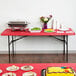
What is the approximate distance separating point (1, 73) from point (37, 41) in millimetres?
2795

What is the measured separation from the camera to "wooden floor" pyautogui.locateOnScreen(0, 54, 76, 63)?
4.04 m

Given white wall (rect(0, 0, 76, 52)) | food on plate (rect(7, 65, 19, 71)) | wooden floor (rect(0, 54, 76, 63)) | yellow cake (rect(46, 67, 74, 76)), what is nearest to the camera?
yellow cake (rect(46, 67, 74, 76))

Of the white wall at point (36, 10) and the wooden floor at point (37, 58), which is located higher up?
the white wall at point (36, 10)

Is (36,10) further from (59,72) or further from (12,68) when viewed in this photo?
(59,72)

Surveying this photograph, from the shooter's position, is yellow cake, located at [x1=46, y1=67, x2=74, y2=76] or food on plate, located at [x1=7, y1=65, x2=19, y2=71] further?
food on plate, located at [x1=7, y1=65, x2=19, y2=71]

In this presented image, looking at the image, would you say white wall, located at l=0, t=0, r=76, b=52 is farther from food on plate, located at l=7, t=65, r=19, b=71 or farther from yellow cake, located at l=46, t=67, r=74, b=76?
yellow cake, located at l=46, t=67, r=74, b=76

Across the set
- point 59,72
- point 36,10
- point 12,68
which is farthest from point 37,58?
point 59,72

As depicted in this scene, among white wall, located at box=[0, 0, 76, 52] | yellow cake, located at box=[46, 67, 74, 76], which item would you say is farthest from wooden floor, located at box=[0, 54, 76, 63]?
yellow cake, located at box=[46, 67, 74, 76]

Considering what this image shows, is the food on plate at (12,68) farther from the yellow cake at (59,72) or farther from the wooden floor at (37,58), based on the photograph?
the wooden floor at (37,58)

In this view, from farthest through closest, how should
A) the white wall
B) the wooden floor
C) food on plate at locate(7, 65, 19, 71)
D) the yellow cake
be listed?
the white wall < the wooden floor < food on plate at locate(7, 65, 19, 71) < the yellow cake

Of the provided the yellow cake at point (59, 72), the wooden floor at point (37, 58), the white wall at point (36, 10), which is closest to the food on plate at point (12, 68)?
the yellow cake at point (59, 72)

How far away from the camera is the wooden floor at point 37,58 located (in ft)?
13.3

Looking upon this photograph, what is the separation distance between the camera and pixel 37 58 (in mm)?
4242

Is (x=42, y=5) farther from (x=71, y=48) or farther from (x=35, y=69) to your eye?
(x=35, y=69)
